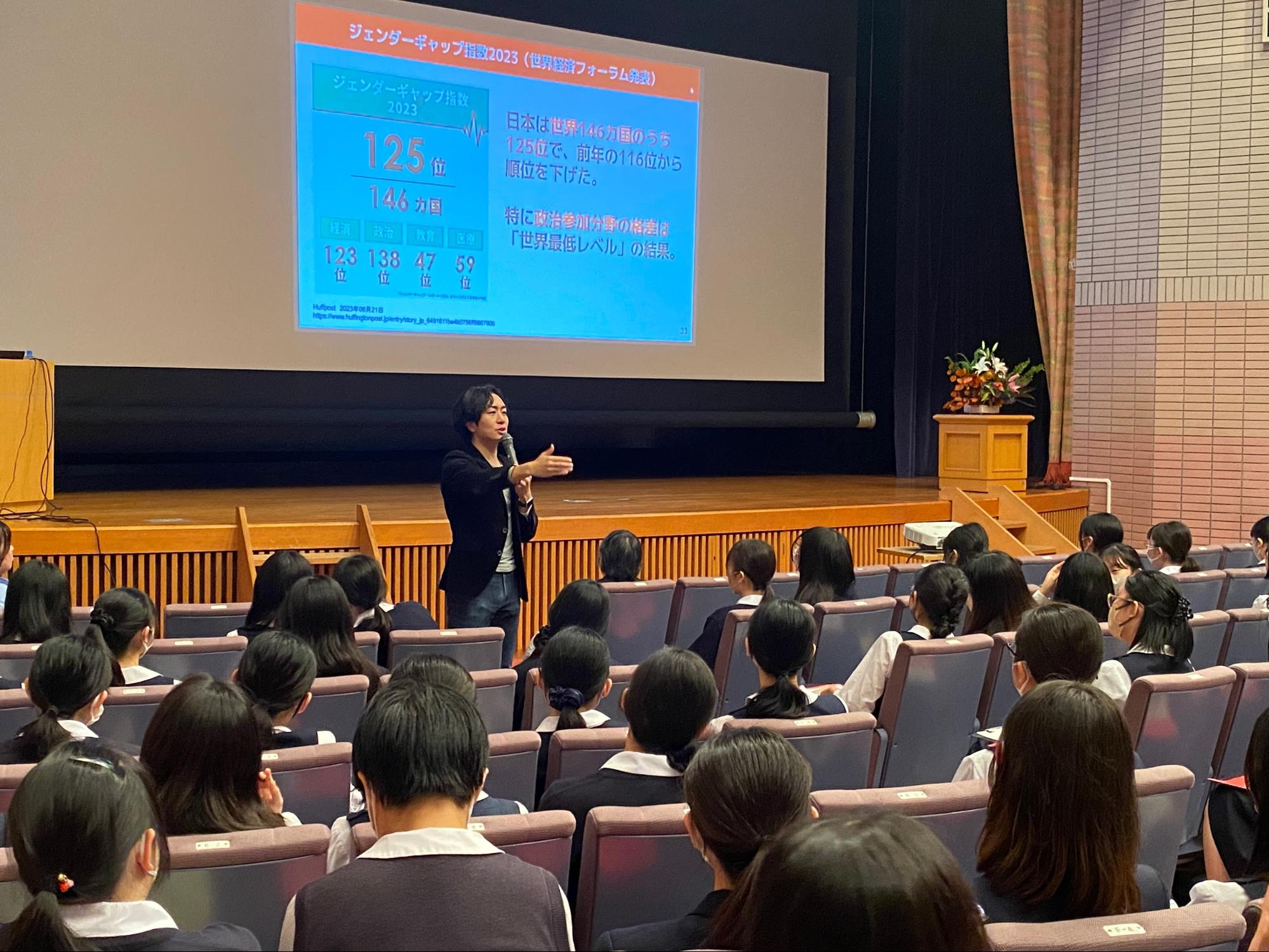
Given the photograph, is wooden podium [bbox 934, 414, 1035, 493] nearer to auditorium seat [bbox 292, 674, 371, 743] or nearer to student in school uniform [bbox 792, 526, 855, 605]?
student in school uniform [bbox 792, 526, 855, 605]

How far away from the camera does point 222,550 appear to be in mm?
6344

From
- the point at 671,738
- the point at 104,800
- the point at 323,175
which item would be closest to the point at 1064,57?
the point at 323,175

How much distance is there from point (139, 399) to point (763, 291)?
461cm

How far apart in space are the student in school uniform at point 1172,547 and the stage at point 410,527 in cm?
262

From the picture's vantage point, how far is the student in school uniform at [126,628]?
131 inches

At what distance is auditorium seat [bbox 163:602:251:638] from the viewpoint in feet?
14.8

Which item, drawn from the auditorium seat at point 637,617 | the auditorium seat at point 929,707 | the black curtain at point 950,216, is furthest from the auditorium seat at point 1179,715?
the black curtain at point 950,216

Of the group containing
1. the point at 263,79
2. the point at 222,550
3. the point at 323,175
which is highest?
the point at 263,79

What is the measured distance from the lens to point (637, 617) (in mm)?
4781

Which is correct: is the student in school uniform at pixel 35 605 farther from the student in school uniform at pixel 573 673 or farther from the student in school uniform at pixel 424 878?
the student in school uniform at pixel 424 878

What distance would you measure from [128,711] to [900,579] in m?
3.53

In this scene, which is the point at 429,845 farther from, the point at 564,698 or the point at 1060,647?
the point at 1060,647

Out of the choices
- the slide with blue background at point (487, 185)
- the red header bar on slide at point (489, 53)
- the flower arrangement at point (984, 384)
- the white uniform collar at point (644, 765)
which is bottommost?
the white uniform collar at point (644, 765)

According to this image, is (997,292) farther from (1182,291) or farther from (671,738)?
(671,738)
